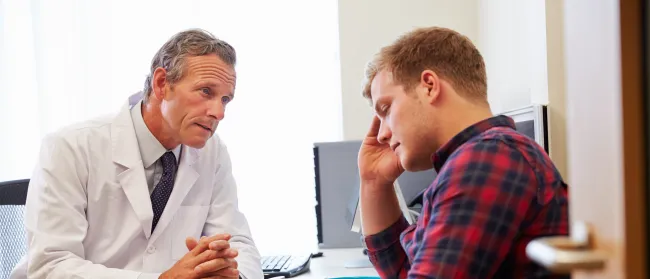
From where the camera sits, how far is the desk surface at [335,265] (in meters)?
1.90

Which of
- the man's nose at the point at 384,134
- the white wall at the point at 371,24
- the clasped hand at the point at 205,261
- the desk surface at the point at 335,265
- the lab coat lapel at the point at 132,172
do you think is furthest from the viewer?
the white wall at the point at 371,24

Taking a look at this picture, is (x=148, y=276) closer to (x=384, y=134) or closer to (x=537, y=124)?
(x=384, y=134)

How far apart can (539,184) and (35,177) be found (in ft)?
4.20

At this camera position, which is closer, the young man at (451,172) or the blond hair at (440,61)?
the young man at (451,172)

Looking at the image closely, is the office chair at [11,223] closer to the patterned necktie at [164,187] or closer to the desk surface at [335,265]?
the patterned necktie at [164,187]

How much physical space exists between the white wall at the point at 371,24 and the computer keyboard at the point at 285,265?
0.90 m

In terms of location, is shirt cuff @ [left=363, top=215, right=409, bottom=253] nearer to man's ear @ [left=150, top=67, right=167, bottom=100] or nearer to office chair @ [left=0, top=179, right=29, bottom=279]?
man's ear @ [left=150, top=67, right=167, bottom=100]

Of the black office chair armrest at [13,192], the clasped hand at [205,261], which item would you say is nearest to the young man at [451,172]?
the clasped hand at [205,261]

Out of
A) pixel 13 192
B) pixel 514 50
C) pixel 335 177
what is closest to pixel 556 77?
pixel 514 50

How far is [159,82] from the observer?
1653 mm

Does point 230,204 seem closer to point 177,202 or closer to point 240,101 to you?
point 177,202

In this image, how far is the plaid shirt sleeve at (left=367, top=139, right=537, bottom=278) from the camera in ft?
2.56

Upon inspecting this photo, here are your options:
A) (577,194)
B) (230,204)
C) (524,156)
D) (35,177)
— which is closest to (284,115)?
(230,204)

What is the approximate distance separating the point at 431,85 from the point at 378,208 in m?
0.38
